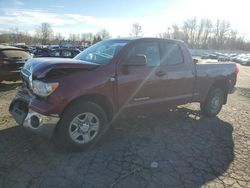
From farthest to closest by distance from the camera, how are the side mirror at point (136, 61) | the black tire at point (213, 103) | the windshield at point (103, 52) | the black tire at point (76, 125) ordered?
the black tire at point (213, 103) → the windshield at point (103, 52) → the side mirror at point (136, 61) → the black tire at point (76, 125)

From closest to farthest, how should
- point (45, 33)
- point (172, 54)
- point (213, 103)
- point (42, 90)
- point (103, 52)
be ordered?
point (42, 90), point (103, 52), point (172, 54), point (213, 103), point (45, 33)

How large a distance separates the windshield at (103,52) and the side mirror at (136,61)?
29 centimetres

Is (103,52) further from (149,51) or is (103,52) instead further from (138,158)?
(138,158)

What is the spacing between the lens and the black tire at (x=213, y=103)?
6472 mm

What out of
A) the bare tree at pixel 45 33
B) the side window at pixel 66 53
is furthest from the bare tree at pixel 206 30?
the side window at pixel 66 53

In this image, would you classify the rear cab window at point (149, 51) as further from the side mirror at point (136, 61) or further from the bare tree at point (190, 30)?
the bare tree at point (190, 30)

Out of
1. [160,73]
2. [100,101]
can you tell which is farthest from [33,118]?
[160,73]

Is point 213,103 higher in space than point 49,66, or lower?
lower

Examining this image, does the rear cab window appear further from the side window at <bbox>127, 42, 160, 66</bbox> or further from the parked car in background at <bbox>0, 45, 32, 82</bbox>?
the parked car in background at <bbox>0, 45, 32, 82</bbox>

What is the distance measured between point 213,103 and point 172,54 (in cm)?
212

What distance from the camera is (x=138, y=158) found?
3977 mm

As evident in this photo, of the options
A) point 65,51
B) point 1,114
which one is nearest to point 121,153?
point 1,114

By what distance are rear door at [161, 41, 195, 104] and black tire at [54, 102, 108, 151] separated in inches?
63.5

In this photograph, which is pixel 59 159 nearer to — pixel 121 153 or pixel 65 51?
pixel 121 153
